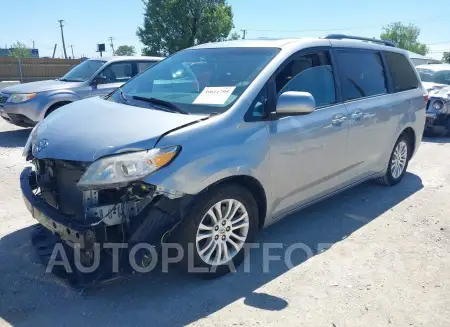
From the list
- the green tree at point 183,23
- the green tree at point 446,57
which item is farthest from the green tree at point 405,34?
the green tree at point 183,23

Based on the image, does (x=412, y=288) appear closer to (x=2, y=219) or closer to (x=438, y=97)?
(x=2, y=219)

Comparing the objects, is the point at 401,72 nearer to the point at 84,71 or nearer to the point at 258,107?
the point at 258,107

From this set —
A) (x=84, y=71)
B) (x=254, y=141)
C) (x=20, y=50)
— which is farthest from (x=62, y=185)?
(x=20, y=50)

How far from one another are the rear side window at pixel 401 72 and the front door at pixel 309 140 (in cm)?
148

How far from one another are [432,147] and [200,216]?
697 cm

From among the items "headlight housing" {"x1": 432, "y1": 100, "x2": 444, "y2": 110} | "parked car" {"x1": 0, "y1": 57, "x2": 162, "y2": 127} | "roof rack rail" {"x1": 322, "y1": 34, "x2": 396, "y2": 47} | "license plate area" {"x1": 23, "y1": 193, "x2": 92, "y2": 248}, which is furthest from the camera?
"headlight housing" {"x1": 432, "y1": 100, "x2": 444, "y2": 110}

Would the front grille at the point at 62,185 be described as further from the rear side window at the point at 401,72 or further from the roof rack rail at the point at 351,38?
the rear side window at the point at 401,72

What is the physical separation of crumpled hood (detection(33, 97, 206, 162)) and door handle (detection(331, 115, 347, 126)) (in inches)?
59.1

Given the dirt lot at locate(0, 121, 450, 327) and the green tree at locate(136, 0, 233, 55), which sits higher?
the green tree at locate(136, 0, 233, 55)

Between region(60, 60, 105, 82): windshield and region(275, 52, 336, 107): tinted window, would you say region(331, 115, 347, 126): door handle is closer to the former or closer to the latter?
region(275, 52, 336, 107): tinted window

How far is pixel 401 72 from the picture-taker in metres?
5.32

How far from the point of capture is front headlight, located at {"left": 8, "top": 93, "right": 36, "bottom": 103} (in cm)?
776

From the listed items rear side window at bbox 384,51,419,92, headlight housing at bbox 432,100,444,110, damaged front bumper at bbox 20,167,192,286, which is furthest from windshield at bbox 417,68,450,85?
damaged front bumper at bbox 20,167,192,286

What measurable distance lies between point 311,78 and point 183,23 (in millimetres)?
34421
